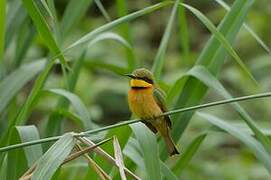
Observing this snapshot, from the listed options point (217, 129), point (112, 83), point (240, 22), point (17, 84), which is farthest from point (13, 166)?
point (112, 83)

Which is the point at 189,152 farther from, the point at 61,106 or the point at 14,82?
the point at 14,82

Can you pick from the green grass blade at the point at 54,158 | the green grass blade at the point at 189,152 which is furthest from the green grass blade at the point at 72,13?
the green grass blade at the point at 54,158

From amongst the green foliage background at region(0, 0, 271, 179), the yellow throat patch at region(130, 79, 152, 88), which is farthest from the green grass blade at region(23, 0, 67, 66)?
the yellow throat patch at region(130, 79, 152, 88)

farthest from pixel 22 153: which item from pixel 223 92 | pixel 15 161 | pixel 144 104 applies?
pixel 223 92

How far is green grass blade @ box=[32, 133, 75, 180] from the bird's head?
364mm

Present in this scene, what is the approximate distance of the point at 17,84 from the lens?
1.66 m

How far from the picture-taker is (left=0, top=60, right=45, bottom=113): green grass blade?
160 centimetres

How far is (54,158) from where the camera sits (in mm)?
1154

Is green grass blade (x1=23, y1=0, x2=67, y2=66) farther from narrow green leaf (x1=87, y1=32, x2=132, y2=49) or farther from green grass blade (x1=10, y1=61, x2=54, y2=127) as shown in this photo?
narrow green leaf (x1=87, y1=32, x2=132, y2=49)

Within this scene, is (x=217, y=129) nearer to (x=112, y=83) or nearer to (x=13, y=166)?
(x=13, y=166)

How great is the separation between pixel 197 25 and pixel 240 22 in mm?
3459

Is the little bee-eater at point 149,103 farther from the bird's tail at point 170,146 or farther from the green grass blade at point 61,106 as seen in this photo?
the green grass blade at point 61,106

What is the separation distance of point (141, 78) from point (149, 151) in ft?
1.04

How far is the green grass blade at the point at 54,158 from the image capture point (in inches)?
44.4
